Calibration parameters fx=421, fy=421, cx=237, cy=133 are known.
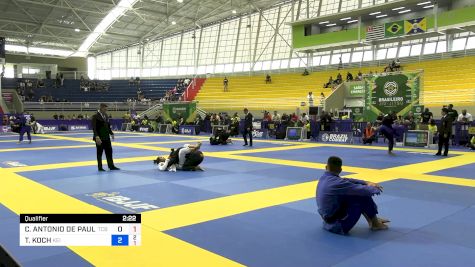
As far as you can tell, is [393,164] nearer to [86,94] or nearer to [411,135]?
[411,135]

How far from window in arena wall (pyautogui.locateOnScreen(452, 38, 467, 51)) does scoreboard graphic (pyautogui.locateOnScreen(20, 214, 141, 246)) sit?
3774 centimetres

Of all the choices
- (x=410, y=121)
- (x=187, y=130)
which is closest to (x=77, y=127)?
(x=187, y=130)

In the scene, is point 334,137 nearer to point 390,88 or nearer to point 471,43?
point 390,88

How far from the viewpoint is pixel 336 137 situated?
23500 millimetres

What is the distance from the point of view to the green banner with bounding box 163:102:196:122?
3472 centimetres

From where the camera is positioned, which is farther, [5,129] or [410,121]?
[5,129]

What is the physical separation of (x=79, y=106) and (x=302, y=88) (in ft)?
72.4

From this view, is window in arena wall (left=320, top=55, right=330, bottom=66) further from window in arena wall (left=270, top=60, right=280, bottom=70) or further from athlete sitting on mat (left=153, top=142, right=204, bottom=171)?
athlete sitting on mat (left=153, top=142, right=204, bottom=171)

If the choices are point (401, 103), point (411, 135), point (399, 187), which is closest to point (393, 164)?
point (399, 187)

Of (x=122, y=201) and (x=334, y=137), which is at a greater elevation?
(x=334, y=137)

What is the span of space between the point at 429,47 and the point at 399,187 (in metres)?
30.9

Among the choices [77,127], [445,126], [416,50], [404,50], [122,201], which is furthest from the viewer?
[77,127]

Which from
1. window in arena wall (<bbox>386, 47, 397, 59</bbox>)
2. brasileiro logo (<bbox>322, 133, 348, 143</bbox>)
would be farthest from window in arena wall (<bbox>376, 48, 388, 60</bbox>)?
brasileiro logo (<bbox>322, 133, 348, 143</bbox>)

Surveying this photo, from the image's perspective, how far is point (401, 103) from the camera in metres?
23.2
